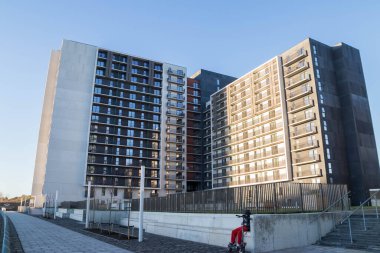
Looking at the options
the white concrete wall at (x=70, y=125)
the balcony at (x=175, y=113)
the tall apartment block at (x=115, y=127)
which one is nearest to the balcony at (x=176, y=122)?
the tall apartment block at (x=115, y=127)

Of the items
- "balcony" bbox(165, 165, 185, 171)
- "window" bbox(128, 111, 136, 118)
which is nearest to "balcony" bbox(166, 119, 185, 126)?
"window" bbox(128, 111, 136, 118)

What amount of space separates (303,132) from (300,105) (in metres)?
5.71

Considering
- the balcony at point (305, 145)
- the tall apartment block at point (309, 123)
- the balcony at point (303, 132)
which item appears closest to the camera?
the tall apartment block at point (309, 123)

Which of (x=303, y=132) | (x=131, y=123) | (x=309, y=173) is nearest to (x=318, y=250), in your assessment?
(x=309, y=173)

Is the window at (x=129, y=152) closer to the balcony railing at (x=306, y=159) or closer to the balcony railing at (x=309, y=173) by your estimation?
the balcony railing at (x=306, y=159)

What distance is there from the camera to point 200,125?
308ft

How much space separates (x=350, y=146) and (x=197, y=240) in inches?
1924

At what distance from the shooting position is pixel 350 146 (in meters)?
57.2

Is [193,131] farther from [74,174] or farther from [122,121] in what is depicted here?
[74,174]

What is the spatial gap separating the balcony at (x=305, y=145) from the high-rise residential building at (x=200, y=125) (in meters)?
0.22

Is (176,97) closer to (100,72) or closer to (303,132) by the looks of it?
(100,72)

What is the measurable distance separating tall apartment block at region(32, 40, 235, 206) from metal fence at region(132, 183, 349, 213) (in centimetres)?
5484

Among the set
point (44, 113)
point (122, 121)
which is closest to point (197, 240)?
point (122, 121)

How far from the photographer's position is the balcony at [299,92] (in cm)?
5897
